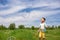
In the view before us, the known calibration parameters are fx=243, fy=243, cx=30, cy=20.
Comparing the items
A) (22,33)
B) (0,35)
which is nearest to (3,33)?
(0,35)

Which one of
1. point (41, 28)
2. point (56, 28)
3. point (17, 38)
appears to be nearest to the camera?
point (41, 28)

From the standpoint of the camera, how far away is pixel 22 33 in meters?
8.37

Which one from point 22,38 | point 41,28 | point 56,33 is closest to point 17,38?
point 22,38

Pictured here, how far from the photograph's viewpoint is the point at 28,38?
27.4 ft

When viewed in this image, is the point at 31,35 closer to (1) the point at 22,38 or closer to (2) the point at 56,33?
(1) the point at 22,38

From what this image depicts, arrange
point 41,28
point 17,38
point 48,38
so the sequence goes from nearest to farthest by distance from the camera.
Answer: point 41,28, point 17,38, point 48,38

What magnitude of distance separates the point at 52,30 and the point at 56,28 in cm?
21

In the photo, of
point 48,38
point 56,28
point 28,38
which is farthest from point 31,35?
point 56,28

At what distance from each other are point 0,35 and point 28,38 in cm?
99

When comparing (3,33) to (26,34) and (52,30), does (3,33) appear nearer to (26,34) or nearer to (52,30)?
(26,34)

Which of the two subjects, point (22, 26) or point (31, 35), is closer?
point (31, 35)

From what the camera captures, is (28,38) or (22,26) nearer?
(28,38)

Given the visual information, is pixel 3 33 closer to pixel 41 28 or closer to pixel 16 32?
pixel 16 32

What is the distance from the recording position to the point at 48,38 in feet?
29.2
